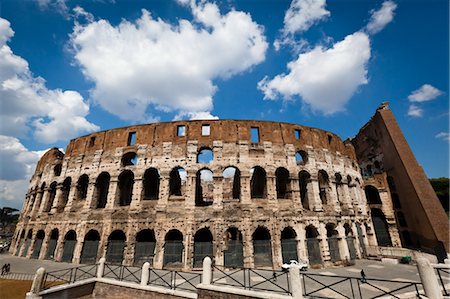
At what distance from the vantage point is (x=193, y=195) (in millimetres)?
16188

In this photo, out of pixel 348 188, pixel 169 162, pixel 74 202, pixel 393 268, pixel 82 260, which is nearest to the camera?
pixel 393 268

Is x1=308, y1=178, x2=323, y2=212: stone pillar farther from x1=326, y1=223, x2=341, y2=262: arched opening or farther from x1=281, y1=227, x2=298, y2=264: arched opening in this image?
x1=281, y1=227, x2=298, y2=264: arched opening

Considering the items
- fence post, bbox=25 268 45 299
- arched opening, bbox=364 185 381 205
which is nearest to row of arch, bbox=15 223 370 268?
fence post, bbox=25 268 45 299

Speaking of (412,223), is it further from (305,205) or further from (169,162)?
(169,162)

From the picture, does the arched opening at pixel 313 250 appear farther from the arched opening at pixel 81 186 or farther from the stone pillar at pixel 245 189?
the arched opening at pixel 81 186

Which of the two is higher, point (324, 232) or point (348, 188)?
point (348, 188)

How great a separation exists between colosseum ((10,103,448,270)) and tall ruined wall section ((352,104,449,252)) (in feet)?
5.82

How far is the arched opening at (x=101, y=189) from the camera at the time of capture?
18.6m

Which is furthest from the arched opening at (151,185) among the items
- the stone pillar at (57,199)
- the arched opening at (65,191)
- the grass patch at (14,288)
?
the grass patch at (14,288)

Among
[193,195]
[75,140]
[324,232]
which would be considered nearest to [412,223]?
[324,232]

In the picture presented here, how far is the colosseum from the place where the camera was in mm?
15234

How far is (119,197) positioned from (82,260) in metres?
Answer: 4.89

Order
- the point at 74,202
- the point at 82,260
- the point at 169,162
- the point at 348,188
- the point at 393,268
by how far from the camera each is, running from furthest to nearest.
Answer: the point at 348,188 → the point at 74,202 → the point at 169,162 → the point at 82,260 → the point at 393,268

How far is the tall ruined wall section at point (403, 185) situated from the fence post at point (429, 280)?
15.8 meters
